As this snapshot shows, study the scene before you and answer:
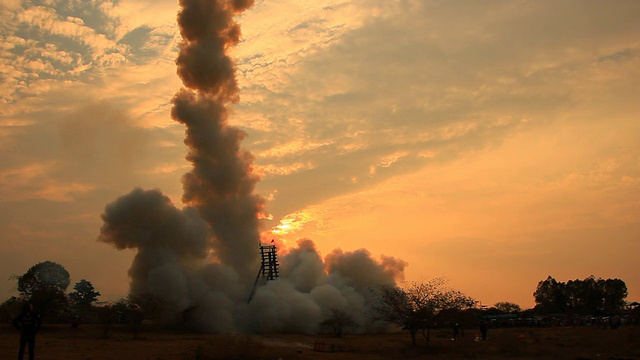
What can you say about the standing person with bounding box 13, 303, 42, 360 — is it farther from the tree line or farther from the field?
the tree line

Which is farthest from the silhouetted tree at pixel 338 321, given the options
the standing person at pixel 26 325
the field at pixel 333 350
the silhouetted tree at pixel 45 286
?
the standing person at pixel 26 325

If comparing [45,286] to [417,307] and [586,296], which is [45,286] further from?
[586,296]

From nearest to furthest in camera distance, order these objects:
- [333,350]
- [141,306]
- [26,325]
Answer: [26,325] → [333,350] → [141,306]

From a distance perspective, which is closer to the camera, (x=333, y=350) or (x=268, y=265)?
(x=333, y=350)

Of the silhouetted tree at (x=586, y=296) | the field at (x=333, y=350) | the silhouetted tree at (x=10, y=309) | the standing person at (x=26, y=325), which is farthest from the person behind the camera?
the silhouetted tree at (x=586, y=296)

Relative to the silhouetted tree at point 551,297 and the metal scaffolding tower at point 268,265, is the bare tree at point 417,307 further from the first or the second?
the silhouetted tree at point 551,297

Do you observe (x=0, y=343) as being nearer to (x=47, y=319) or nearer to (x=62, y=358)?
(x=62, y=358)

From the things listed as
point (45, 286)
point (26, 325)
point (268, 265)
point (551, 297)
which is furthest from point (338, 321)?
point (551, 297)

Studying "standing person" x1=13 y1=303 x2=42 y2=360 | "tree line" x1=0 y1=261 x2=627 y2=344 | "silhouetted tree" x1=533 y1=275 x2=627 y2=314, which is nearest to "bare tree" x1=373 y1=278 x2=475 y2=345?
"tree line" x1=0 y1=261 x2=627 y2=344

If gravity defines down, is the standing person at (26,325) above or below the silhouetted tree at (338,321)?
above

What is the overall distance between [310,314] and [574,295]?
100272 millimetres

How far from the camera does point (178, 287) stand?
64.3 metres

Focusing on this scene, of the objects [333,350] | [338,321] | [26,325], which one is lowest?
[333,350]

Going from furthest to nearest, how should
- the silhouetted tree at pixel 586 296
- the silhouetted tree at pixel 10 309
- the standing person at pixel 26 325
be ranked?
the silhouetted tree at pixel 586 296 < the silhouetted tree at pixel 10 309 < the standing person at pixel 26 325
